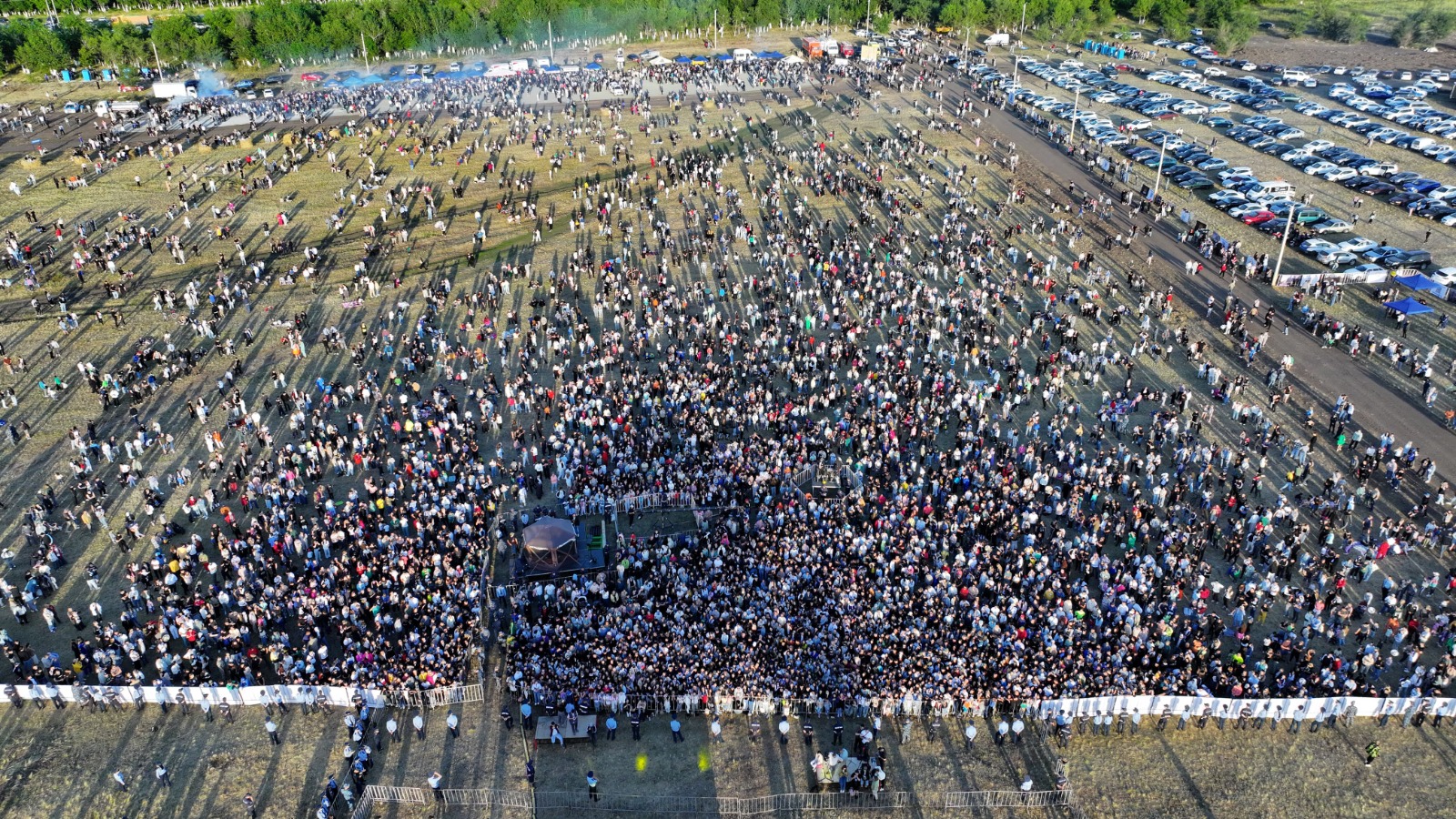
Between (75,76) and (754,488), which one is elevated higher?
(75,76)

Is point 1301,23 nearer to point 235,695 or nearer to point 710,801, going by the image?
point 710,801

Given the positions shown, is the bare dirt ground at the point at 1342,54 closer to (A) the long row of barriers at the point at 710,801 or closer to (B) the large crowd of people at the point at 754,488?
(B) the large crowd of people at the point at 754,488

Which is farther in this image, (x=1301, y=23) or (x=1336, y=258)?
(x=1301, y=23)

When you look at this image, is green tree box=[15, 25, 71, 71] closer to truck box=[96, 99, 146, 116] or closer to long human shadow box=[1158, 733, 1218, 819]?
truck box=[96, 99, 146, 116]

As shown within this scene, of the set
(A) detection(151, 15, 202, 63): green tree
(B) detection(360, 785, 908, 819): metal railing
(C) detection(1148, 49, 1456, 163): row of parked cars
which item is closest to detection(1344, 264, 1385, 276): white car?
(C) detection(1148, 49, 1456, 163): row of parked cars

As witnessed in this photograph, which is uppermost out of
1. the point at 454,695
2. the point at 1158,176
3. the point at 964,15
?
the point at 964,15

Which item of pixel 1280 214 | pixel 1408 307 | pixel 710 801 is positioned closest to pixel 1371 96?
pixel 1280 214

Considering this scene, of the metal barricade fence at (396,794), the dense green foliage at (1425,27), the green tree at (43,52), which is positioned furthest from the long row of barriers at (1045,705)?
the green tree at (43,52)
